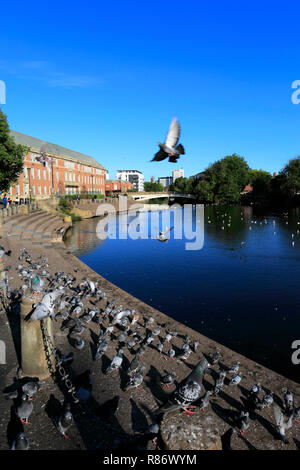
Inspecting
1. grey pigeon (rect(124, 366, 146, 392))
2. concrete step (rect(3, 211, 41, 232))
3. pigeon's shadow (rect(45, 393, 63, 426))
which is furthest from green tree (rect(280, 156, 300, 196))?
pigeon's shadow (rect(45, 393, 63, 426))

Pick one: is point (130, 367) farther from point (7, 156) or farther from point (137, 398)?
point (7, 156)

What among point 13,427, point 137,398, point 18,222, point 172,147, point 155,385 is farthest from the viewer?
point 18,222

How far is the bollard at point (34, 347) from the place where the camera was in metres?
6.70

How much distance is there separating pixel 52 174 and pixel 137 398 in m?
53.7

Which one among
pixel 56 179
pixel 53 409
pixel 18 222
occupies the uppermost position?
pixel 56 179

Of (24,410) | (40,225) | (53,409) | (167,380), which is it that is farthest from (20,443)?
(40,225)

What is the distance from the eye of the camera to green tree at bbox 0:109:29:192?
92.2 ft

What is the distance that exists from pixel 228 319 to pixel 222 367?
18.4ft

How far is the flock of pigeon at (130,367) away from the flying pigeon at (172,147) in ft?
14.4

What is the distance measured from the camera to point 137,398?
6.69 meters


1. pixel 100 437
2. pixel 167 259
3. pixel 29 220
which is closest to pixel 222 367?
pixel 100 437

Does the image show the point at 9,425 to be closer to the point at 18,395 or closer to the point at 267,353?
the point at 18,395

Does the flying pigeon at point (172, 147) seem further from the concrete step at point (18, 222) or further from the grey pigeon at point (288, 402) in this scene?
the concrete step at point (18, 222)

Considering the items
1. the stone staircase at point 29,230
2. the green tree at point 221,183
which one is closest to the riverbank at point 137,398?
the stone staircase at point 29,230
